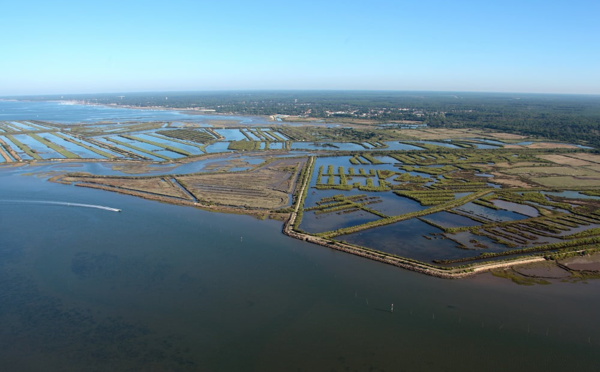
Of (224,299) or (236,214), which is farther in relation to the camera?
(236,214)

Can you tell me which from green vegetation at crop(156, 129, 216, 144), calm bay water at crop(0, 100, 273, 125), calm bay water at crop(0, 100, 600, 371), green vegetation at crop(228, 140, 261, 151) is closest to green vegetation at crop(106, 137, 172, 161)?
green vegetation at crop(156, 129, 216, 144)

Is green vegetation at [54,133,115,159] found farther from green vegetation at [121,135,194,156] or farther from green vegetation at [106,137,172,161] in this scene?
green vegetation at [121,135,194,156]

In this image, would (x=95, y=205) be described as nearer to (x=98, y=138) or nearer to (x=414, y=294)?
(x=414, y=294)

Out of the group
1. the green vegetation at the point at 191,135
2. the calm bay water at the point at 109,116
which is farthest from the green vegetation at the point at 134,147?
the calm bay water at the point at 109,116

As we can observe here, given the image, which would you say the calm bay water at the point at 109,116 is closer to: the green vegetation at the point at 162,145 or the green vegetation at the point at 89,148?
the green vegetation at the point at 89,148

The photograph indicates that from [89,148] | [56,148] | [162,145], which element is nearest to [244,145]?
[162,145]

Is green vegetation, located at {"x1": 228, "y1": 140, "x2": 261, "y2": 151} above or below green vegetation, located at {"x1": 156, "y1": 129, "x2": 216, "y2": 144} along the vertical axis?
below

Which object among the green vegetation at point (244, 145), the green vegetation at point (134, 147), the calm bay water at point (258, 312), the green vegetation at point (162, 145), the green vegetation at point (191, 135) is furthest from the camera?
the green vegetation at point (191, 135)

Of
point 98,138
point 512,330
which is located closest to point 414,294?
point 512,330
